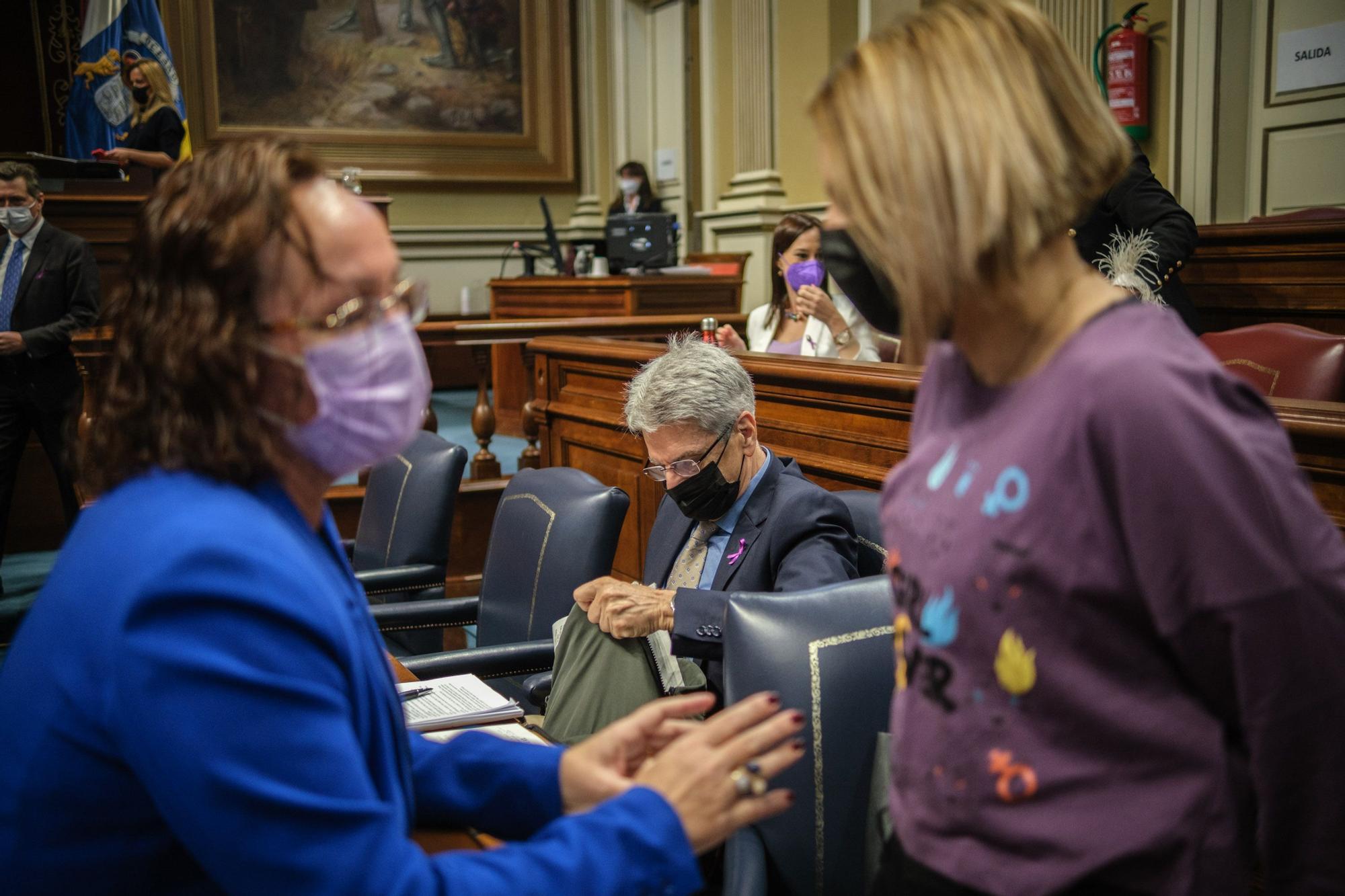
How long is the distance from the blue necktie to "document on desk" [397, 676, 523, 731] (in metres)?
3.44

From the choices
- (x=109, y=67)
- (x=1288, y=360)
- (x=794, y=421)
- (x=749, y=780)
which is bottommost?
(x=749, y=780)

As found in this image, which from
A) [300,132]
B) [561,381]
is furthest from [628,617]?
[300,132]

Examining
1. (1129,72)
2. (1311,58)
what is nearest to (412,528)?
(1129,72)

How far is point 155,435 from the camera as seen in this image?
0.91 meters

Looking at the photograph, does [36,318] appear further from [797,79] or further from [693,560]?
[797,79]

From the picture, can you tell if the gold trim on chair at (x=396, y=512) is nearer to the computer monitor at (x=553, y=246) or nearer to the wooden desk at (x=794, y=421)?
the wooden desk at (x=794, y=421)

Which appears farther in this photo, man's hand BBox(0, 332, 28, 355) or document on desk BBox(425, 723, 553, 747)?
man's hand BBox(0, 332, 28, 355)

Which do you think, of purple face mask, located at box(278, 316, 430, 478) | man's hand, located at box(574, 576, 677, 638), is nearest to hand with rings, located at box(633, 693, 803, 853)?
purple face mask, located at box(278, 316, 430, 478)

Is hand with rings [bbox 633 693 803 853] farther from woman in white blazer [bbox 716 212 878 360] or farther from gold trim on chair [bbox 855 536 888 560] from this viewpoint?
woman in white blazer [bbox 716 212 878 360]

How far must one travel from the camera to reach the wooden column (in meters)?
4.54

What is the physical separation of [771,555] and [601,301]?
5.36 metres

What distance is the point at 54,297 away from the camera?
455cm

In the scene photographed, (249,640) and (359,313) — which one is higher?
(359,313)

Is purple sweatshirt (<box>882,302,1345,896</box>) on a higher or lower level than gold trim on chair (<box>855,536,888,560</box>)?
higher
